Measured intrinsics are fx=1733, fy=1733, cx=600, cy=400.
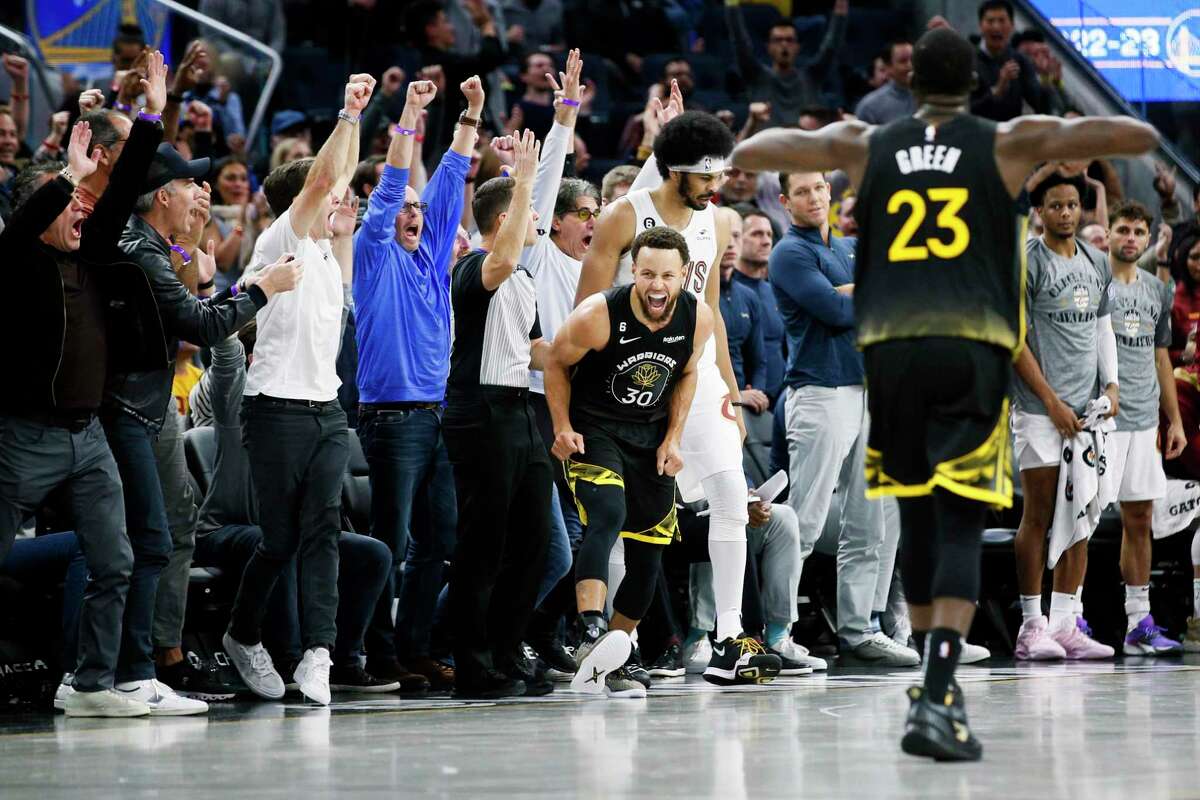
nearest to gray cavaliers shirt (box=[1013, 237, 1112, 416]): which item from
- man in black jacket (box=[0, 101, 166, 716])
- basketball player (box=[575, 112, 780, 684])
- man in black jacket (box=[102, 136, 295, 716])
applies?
basketball player (box=[575, 112, 780, 684])

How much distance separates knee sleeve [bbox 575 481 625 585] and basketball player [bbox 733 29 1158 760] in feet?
5.73

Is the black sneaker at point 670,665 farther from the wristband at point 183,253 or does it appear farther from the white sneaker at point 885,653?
the wristband at point 183,253

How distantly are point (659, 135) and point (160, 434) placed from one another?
2400mm

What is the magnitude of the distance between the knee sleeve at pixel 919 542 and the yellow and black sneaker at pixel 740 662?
2.01 metres

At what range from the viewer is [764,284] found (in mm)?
10180

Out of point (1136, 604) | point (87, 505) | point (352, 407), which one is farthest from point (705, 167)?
point (1136, 604)

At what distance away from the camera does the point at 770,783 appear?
4.34 meters

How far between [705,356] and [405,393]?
4.25 feet

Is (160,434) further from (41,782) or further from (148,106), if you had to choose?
(41,782)

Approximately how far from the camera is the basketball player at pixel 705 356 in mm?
7148

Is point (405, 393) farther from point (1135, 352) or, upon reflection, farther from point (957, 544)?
point (1135, 352)

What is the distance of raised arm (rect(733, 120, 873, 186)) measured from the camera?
205 inches

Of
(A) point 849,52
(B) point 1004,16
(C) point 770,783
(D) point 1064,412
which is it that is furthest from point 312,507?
(A) point 849,52

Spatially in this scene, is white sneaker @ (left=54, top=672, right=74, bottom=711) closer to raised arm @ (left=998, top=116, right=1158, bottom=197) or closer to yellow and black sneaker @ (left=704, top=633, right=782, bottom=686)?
yellow and black sneaker @ (left=704, top=633, right=782, bottom=686)
